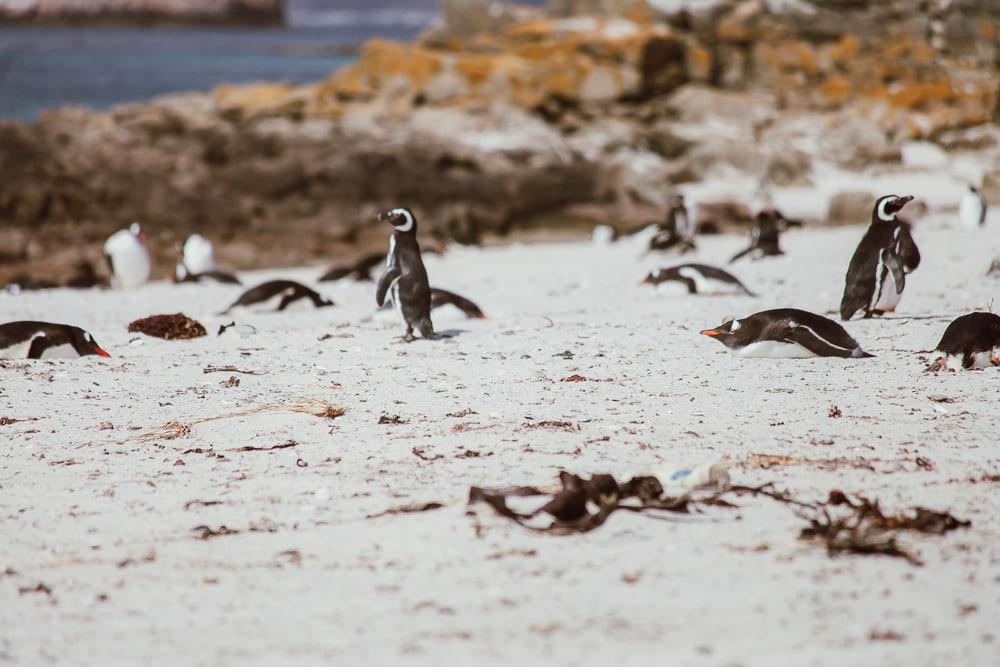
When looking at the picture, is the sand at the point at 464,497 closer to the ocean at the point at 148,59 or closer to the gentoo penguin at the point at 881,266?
the gentoo penguin at the point at 881,266

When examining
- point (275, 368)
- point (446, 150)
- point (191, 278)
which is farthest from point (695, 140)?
point (275, 368)

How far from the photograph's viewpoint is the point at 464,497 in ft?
13.7

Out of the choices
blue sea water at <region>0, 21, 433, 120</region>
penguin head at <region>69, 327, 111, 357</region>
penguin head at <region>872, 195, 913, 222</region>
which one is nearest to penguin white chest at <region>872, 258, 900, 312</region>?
penguin head at <region>872, 195, 913, 222</region>

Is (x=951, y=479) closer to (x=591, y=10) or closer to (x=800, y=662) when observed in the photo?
(x=800, y=662)

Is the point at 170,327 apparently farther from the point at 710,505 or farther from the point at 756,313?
the point at 710,505

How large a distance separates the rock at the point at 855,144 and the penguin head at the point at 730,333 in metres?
18.2

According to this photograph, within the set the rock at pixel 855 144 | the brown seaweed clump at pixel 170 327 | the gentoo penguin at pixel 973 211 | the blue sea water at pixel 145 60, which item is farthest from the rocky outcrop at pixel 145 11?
the brown seaweed clump at pixel 170 327

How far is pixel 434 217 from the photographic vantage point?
708 inches

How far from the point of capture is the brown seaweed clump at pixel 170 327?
813 cm

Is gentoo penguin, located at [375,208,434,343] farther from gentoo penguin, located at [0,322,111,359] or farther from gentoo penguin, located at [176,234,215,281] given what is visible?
gentoo penguin, located at [176,234,215,281]

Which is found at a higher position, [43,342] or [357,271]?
[43,342]

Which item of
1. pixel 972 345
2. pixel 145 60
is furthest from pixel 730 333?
pixel 145 60

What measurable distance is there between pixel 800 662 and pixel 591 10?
38396 millimetres

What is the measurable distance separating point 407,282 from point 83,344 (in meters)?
2.09
